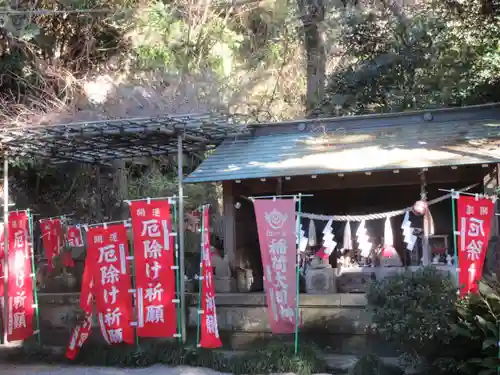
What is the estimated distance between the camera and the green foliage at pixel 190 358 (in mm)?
9953

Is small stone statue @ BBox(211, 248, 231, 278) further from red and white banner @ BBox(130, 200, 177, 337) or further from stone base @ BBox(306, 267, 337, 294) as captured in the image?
red and white banner @ BBox(130, 200, 177, 337)

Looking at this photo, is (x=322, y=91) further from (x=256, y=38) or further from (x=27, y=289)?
(x=27, y=289)

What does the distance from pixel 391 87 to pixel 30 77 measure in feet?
30.6

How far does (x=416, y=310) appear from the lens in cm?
888

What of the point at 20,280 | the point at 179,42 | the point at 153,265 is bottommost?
the point at 20,280

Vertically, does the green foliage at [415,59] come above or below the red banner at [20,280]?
above

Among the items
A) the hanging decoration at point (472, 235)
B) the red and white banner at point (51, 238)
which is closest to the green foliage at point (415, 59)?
the hanging decoration at point (472, 235)

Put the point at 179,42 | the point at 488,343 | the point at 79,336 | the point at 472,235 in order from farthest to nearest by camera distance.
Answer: the point at 179,42 → the point at 79,336 → the point at 472,235 → the point at 488,343

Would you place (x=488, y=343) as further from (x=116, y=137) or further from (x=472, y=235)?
(x=116, y=137)

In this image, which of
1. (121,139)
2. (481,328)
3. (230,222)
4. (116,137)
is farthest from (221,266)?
(481,328)

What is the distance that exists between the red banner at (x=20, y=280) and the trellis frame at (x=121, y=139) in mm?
119

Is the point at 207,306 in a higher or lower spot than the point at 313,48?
lower

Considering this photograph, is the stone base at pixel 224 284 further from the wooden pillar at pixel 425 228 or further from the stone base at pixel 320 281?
the wooden pillar at pixel 425 228

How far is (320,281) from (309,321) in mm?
1151
